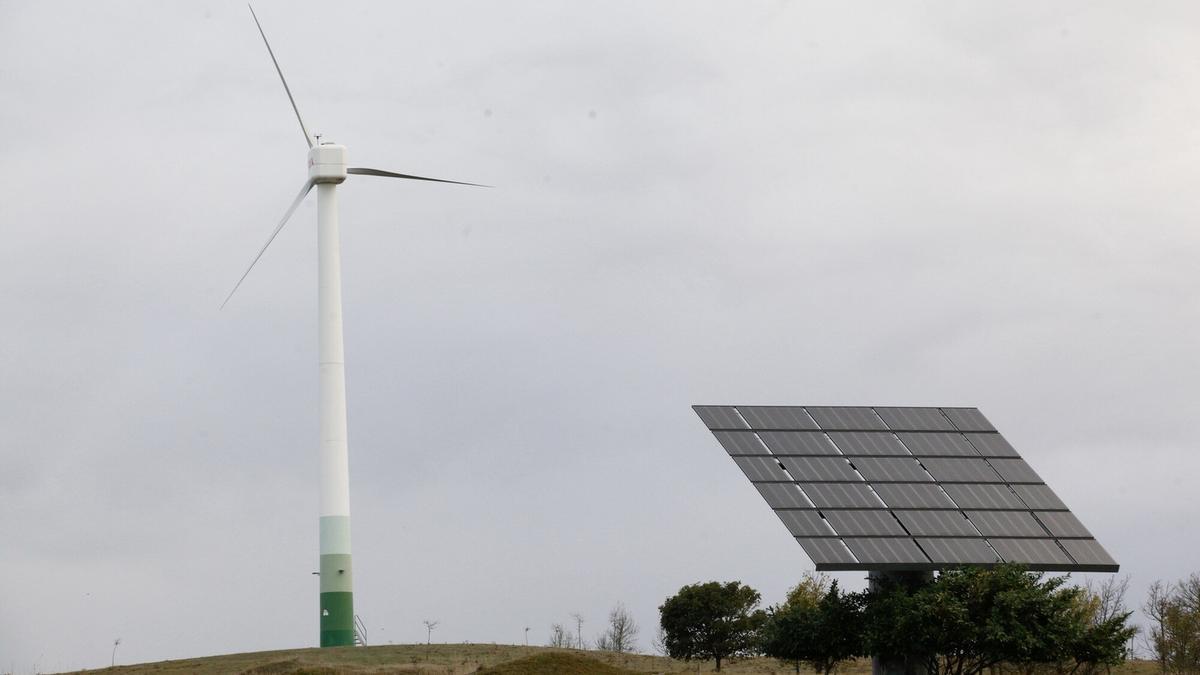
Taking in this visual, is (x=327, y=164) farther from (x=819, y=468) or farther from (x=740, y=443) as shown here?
(x=819, y=468)

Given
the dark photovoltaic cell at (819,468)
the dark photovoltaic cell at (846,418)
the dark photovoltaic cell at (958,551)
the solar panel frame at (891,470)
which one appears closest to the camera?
the dark photovoltaic cell at (958,551)

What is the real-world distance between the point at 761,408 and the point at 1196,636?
26672mm

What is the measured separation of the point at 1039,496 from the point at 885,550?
7.34 m

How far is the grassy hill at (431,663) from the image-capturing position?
170 ft

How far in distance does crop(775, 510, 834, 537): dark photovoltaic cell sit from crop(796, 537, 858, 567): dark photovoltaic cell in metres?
0.35

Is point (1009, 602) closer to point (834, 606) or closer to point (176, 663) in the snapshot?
point (834, 606)

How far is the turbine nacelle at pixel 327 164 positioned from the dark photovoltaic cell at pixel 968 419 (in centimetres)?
3417

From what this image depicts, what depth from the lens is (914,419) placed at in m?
51.4

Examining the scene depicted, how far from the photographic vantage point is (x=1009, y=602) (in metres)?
43.0

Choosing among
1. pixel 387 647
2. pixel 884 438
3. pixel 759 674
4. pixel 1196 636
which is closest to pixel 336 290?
pixel 387 647

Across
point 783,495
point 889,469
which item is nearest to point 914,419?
point 889,469

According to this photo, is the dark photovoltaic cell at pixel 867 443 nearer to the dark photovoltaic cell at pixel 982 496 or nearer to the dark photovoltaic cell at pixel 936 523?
the dark photovoltaic cell at pixel 982 496

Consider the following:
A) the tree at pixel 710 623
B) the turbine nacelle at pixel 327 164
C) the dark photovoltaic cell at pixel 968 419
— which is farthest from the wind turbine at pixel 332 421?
the dark photovoltaic cell at pixel 968 419

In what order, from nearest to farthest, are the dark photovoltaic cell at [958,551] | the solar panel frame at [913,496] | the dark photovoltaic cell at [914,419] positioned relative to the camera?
the dark photovoltaic cell at [958,551] → the solar panel frame at [913,496] → the dark photovoltaic cell at [914,419]
